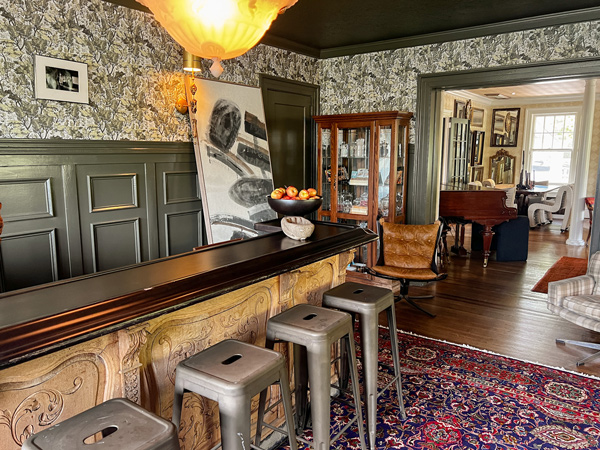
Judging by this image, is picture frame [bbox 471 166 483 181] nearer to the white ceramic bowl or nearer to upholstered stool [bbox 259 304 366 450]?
the white ceramic bowl

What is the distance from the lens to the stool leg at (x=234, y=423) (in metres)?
1.54

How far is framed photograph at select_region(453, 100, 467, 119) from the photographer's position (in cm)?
902

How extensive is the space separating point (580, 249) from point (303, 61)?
5394 millimetres

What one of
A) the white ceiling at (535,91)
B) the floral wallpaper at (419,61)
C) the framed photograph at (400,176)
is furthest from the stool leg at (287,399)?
the white ceiling at (535,91)

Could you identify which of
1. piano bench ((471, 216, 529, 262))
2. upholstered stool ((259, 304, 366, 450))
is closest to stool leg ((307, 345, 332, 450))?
upholstered stool ((259, 304, 366, 450))

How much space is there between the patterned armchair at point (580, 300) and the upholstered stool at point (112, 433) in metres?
3.23

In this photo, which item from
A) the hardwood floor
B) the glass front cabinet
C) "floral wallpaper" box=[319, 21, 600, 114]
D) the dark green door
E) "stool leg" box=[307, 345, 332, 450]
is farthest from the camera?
→ the dark green door

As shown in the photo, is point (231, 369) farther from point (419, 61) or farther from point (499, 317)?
point (419, 61)

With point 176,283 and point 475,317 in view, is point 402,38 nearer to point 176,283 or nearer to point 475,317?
point 475,317

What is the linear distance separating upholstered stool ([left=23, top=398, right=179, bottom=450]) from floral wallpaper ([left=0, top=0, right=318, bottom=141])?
2.62m

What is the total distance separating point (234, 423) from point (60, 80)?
304 cm

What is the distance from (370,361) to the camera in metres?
2.37

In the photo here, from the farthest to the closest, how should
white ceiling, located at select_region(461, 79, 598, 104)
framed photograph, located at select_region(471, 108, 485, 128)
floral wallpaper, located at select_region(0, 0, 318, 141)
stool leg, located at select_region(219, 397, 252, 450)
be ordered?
1. framed photograph, located at select_region(471, 108, 485, 128)
2. white ceiling, located at select_region(461, 79, 598, 104)
3. floral wallpaper, located at select_region(0, 0, 318, 141)
4. stool leg, located at select_region(219, 397, 252, 450)

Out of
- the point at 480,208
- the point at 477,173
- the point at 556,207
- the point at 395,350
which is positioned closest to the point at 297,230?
the point at 395,350
